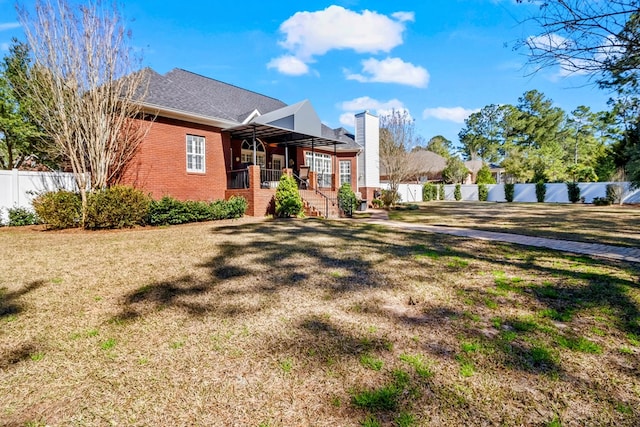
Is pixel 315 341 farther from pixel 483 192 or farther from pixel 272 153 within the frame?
pixel 483 192

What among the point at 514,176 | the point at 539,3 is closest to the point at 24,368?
the point at 539,3

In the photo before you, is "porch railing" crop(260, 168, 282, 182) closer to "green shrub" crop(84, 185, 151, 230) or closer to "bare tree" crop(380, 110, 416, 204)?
"green shrub" crop(84, 185, 151, 230)

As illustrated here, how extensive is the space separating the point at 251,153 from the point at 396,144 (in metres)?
9.39

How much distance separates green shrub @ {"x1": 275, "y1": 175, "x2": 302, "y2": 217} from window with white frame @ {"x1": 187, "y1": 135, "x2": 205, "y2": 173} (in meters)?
3.67

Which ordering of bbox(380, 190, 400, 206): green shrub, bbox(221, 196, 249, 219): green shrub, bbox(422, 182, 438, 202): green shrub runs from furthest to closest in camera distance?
bbox(422, 182, 438, 202): green shrub, bbox(380, 190, 400, 206): green shrub, bbox(221, 196, 249, 219): green shrub

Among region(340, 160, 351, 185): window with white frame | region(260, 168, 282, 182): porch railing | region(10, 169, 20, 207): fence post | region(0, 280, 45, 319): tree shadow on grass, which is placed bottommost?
region(0, 280, 45, 319): tree shadow on grass

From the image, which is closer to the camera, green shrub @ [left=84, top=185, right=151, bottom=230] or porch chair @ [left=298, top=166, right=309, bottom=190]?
green shrub @ [left=84, top=185, right=151, bottom=230]

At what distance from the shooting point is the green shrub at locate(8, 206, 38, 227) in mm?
10258

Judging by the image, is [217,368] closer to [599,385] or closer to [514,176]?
[599,385]

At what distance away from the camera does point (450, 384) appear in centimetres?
249

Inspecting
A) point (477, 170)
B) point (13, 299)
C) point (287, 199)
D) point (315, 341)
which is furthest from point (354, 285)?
point (477, 170)

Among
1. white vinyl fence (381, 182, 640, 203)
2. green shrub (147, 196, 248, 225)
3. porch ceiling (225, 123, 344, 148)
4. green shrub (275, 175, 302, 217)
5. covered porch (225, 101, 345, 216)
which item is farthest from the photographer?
white vinyl fence (381, 182, 640, 203)

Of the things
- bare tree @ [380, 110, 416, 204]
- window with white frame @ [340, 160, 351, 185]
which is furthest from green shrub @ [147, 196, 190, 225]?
bare tree @ [380, 110, 416, 204]

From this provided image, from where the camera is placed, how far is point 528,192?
2942 centimetres
